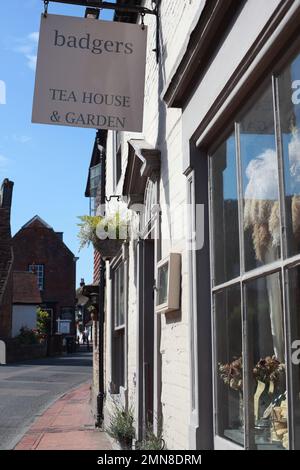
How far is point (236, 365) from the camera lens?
3.56m

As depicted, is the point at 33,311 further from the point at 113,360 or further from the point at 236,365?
the point at 236,365

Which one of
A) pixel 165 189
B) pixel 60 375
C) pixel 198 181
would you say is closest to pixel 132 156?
pixel 165 189

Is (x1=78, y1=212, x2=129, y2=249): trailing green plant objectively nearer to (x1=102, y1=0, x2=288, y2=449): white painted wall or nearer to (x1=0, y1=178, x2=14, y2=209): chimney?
(x1=102, y1=0, x2=288, y2=449): white painted wall

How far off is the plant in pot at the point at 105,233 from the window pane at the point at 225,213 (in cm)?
415

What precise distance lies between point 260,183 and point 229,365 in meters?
1.12

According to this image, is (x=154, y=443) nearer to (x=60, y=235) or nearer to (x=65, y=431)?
(x=65, y=431)

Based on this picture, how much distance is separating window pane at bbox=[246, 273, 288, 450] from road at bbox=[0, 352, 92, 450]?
6510mm

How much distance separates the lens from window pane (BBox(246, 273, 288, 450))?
3.00m

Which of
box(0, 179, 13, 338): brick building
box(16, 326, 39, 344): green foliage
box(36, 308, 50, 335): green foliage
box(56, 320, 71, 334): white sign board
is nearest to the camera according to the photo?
box(16, 326, 39, 344): green foliage

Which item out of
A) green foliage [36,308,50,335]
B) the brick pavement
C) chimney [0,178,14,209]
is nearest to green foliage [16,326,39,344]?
green foliage [36,308,50,335]

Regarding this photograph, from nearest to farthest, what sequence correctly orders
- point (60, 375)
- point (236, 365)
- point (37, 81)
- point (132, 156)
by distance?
1. point (236, 365)
2. point (37, 81)
3. point (132, 156)
4. point (60, 375)

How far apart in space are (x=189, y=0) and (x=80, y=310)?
2536 inches

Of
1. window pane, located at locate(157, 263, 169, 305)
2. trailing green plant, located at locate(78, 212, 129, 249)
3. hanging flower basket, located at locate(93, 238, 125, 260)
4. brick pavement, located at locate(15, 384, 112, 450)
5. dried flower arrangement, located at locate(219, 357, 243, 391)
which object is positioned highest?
trailing green plant, located at locate(78, 212, 129, 249)

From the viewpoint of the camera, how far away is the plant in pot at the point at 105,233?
8312 millimetres
